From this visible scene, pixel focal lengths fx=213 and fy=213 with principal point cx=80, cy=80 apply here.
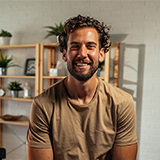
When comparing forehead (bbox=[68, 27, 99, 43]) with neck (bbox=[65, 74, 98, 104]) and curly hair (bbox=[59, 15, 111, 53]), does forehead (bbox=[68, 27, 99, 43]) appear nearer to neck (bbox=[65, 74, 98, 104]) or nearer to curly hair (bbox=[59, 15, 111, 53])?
curly hair (bbox=[59, 15, 111, 53])

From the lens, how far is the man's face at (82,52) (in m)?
1.16

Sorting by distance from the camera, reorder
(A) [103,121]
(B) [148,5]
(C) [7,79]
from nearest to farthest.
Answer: (A) [103,121]
(B) [148,5]
(C) [7,79]

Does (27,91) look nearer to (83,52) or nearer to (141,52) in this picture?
(141,52)

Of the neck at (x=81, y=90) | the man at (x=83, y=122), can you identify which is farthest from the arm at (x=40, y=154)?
the neck at (x=81, y=90)

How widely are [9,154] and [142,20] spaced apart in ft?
9.58

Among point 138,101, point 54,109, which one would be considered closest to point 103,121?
point 54,109

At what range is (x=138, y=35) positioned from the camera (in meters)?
2.79

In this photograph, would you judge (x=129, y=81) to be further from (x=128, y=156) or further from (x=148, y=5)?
(x=128, y=156)

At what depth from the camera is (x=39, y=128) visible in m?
1.25

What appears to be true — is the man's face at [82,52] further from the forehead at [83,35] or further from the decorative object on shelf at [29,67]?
the decorative object on shelf at [29,67]

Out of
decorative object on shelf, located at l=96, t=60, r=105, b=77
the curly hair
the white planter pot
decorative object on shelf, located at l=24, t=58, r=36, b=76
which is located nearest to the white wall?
decorative object on shelf, located at l=96, t=60, r=105, b=77

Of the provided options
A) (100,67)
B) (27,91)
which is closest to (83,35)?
(100,67)

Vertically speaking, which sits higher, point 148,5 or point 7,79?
point 148,5

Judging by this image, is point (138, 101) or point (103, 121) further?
point (138, 101)
